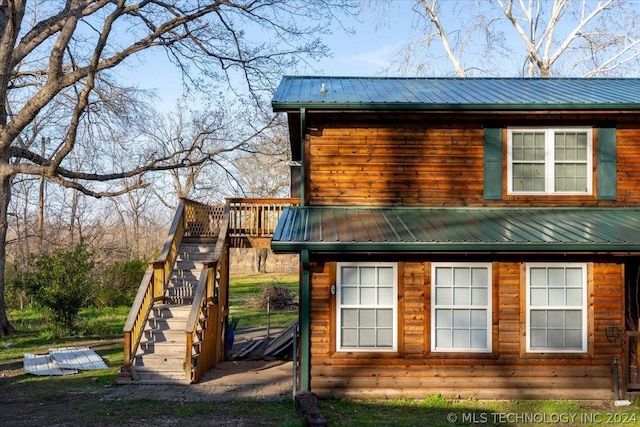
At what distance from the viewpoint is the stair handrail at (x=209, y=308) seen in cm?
1090

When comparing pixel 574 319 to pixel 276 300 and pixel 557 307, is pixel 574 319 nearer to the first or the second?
pixel 557 307

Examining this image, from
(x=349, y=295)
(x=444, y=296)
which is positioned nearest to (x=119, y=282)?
(x=349, y=295)

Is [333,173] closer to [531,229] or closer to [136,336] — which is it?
[531,229]

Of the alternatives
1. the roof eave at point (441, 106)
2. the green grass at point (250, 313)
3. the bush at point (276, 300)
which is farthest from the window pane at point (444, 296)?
the bush at point (276, 300)

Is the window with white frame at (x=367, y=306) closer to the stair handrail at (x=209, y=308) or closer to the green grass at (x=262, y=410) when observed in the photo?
the green grass at (x=262, y=410)

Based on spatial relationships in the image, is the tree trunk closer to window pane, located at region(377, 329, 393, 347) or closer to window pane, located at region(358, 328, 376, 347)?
window pane, located at region(358, 328, 376, 347)

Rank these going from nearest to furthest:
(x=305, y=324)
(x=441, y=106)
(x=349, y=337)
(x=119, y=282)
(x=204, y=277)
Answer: (x=305, y=324)
(x=349, y=337)
(x=441, y=106)
(x=204, y=277)
(x=119, y=282)

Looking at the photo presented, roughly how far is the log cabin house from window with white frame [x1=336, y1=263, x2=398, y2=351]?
20 mm

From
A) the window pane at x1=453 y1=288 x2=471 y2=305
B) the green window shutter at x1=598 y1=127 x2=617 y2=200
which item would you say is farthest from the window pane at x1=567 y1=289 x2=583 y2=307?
the green window shutter at x1=598 y1=127 x2=617 y2=200

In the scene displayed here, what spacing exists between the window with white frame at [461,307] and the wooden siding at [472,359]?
13cm

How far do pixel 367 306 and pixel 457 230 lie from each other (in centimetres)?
210

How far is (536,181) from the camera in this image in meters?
11.4

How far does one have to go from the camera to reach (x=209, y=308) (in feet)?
40.2

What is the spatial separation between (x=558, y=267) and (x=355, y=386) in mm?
4252
